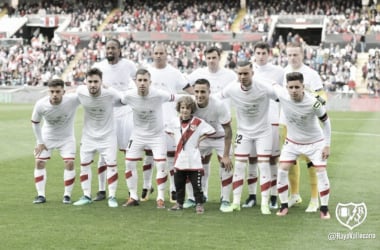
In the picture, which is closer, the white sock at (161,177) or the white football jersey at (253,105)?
the white football jersey at (253,105)

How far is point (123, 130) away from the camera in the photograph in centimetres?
1302

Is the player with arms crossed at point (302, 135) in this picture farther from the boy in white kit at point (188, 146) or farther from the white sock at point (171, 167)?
the white sock at point (171, 167)

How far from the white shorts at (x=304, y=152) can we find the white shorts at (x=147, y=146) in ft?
5.84

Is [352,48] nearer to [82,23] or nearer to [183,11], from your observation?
[183,11]

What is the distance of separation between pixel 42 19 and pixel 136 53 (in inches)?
496

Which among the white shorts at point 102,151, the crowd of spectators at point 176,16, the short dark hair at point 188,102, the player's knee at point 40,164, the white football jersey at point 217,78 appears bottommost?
the crowd of spectators at point 176,16

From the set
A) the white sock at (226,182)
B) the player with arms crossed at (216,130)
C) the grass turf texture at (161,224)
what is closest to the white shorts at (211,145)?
the player with arms crossed at (216,130)

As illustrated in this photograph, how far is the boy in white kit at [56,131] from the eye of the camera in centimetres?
1209

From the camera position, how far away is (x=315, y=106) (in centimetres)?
1086

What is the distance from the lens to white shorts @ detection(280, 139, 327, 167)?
1112cm

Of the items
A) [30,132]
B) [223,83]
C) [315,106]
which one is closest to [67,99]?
[223,83]

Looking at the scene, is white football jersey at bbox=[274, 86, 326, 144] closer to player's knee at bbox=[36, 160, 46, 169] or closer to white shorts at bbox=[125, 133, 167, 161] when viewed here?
white shorts at bbox=[125, 133, 167, 161]

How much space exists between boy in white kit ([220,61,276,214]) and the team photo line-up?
0.6 inches

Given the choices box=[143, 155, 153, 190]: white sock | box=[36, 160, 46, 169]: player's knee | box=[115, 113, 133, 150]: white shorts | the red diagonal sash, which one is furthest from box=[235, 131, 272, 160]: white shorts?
box=[36, 160, 46, 169]: player's knee
